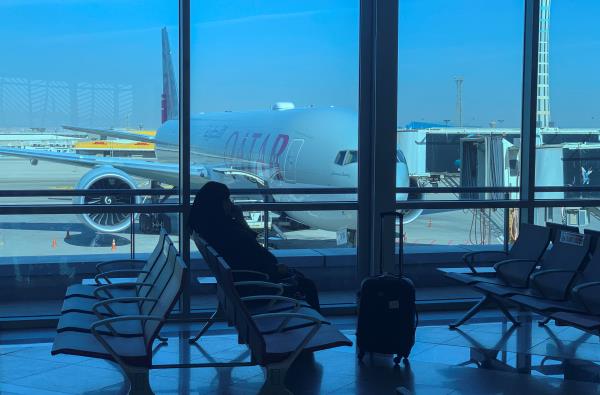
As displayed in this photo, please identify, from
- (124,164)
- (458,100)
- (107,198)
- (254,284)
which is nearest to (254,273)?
(254,284)

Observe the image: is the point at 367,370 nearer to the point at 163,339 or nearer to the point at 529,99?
the point at 163,339

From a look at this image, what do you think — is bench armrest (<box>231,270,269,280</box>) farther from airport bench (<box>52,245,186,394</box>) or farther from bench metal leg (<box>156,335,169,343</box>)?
airport bench (<box>52,245,186,394</box>)

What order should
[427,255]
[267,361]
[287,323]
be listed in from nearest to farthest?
[267,361] → [287,323] → [427,255]

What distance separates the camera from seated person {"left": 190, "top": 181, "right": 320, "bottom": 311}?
526cm

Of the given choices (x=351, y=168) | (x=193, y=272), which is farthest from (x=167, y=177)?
(x=351, y=168)

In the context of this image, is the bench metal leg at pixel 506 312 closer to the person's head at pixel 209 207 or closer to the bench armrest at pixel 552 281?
the bench armrest at pixel 552 281

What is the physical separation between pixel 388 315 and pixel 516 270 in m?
1.55

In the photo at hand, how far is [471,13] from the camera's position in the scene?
777cm

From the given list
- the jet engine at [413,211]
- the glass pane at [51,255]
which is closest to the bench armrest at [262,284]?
the glass pane at [51,255]

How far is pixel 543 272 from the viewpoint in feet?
18.0

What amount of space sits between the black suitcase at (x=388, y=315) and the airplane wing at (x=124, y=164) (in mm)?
2023

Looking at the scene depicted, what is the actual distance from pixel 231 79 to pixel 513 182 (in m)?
3.05

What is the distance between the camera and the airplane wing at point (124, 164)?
6.43 m

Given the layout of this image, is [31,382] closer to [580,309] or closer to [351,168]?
[580,309]
